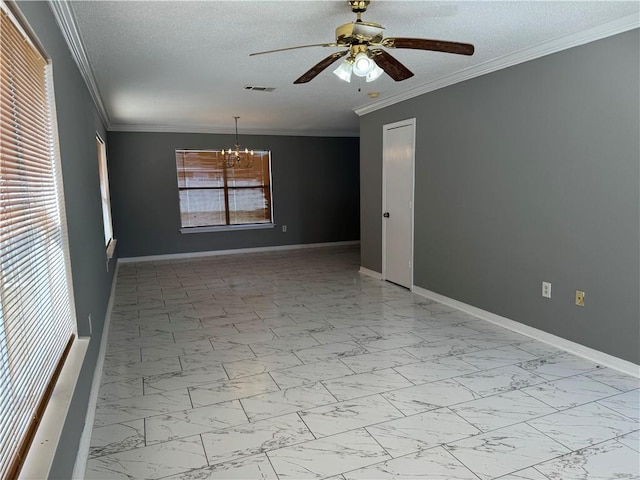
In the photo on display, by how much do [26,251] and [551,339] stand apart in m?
3.53

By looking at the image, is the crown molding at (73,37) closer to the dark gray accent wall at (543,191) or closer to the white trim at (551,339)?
the dark gray accent wall at (543,191)

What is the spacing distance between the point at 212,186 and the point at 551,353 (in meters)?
6.21

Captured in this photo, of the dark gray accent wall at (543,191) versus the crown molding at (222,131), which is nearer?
the dark gray accent wall at (543,191)

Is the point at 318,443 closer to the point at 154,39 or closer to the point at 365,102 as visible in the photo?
the point at 154,39

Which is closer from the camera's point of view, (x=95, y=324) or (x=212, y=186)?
(x=95, y=324)

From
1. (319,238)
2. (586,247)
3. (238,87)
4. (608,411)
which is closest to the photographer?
(608,411)

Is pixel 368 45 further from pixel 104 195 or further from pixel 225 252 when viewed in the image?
pixel 225 252

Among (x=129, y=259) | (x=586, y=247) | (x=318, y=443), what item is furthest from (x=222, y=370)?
(x=129, y=259)

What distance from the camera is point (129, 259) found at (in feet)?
24.6

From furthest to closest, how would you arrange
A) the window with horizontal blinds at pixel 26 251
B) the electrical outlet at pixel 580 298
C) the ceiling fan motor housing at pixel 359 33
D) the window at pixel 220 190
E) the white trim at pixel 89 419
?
the window at pixel 220 190, the electrical outlet at pixel 580 298, the ceiling fan motor housing at pixel 359 33, the white trim at pixel 89 419, the window with horizontal blinds at pixel 26 251

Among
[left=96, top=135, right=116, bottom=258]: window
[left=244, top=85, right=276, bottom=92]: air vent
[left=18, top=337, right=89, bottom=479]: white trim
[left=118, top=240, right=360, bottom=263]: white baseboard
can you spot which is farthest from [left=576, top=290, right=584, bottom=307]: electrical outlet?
→ [left=118, top=240, right=360, bottom=263]: white baseboard

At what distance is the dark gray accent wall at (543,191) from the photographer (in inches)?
115

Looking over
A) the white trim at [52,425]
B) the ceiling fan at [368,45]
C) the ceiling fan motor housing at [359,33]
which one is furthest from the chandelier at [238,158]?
the white trim at [52,425]

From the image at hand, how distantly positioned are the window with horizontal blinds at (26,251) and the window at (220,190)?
19.3ft
